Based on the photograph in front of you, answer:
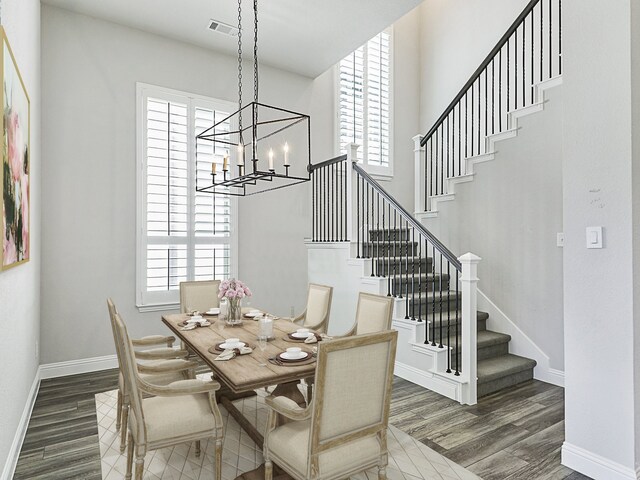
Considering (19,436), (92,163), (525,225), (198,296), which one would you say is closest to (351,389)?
(19,436)

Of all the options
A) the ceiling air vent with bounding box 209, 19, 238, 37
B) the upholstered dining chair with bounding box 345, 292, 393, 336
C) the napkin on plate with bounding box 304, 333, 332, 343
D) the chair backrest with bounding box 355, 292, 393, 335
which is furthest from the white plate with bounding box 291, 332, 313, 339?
the ceiling air vent with bounding box 209, 19, 238, 37

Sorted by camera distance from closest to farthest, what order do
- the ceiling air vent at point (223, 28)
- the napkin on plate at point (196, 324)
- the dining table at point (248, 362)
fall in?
1. the dining table at point (248, 362)
2. the napkin on plate at point (196, 324)
3. the ceiling air vent at point (223, 28)

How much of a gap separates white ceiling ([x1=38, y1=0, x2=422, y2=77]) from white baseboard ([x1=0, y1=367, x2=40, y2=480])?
3800 millimetres

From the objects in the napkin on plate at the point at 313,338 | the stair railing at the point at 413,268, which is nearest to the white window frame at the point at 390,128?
the stair railing at the point at 413,268

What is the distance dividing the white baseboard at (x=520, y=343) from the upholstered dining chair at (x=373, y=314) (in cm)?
207

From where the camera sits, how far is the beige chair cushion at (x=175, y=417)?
2111 mm

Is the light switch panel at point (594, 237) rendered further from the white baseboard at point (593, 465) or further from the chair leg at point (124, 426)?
the chair leg at point (124, 426)

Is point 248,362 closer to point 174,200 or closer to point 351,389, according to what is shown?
point 351,389

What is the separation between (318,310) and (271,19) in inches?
125

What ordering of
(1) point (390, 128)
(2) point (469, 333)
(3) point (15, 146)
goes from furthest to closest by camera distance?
(1) point (390, 128) < (2) point (469, 333) < (3) point (15, 146)

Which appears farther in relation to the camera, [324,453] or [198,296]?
[198,296]

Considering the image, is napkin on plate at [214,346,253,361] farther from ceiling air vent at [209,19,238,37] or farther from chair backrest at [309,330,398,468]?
ceiling air vent at [209,19,238,37]

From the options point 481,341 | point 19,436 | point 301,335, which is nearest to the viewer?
point 19,436

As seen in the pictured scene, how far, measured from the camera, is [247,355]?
2.51m
